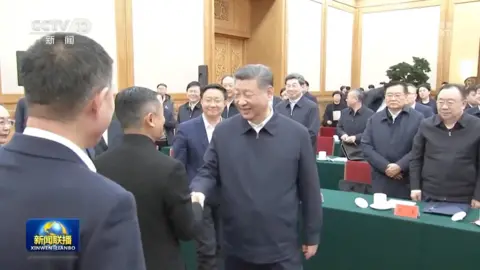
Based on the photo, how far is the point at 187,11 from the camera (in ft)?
23.6

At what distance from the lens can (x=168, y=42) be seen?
6953 millimetres

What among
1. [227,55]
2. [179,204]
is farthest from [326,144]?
[179,204]

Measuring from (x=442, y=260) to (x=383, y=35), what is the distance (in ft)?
35.6

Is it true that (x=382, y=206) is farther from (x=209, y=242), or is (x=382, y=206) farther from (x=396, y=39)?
(x=396, y=39)

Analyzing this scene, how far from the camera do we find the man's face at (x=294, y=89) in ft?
15.8

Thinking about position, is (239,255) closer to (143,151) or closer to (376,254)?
(143,151)

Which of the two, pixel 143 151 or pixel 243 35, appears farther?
pixel 243 35

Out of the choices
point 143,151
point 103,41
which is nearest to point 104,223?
point 143,151

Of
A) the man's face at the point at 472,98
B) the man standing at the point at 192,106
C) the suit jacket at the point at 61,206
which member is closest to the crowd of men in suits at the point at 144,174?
the suit jacket at the point at 61,206

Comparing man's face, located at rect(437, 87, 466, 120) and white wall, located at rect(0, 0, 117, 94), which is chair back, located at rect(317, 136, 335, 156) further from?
white wall, located at rect(0, 0, 117, 94)

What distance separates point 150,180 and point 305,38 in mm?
9432

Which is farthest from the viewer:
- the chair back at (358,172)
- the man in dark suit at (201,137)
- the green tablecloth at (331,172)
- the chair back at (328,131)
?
the chair back at (328,131)

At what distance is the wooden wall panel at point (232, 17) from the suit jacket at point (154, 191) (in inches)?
285

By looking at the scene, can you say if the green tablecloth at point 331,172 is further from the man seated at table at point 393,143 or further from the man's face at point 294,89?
the man's face at point 294,89
